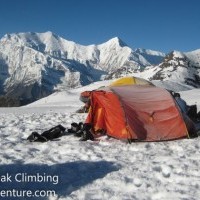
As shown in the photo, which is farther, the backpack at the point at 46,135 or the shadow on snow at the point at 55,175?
the backpack at the point at 46,135

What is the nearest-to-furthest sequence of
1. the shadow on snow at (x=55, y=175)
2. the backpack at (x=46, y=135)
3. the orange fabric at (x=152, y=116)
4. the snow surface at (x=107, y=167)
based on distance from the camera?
the snow surface at (x=107, y=167)
the shadow on snow at (x=55, y=175)
the orange fabric at (x=152, y=116)
the backpack at (x=46, y=135)

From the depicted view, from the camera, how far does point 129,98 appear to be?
17359 millimetres

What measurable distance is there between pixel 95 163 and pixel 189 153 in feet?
10.2

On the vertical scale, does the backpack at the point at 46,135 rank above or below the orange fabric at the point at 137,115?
below

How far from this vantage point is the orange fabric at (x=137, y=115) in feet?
53.2

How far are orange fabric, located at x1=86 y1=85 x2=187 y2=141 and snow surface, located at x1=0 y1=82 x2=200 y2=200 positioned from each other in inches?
22.4

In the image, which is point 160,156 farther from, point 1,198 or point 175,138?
point 1,198

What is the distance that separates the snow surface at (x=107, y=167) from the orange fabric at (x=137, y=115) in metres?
0.57

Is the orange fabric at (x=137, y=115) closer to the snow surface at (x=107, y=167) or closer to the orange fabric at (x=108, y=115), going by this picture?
the orange fabric at (x=108, y=115)

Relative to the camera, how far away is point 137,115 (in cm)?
1656

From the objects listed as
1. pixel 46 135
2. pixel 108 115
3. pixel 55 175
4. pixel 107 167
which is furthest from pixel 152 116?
pixel 55 175

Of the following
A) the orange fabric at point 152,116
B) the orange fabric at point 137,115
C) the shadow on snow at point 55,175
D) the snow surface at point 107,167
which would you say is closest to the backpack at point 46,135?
the snow surface at point 107,167

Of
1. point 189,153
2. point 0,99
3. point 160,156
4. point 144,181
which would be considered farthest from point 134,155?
point 0,99

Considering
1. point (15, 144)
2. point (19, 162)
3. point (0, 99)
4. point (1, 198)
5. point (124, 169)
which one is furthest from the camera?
point (0, 99)
